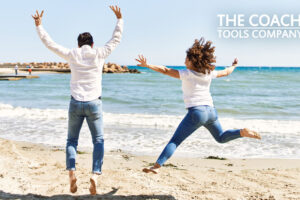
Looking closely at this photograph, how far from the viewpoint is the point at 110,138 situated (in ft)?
30.4

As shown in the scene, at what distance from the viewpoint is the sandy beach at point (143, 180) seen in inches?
173

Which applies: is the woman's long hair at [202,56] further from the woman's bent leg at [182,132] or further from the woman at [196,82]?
the woman's bent leg at [182,132]

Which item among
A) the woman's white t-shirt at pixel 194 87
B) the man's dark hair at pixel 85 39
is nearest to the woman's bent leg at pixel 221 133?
the woman's white t-shirt at pixel 194 87

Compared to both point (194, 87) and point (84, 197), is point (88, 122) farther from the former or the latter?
point (194, 87)

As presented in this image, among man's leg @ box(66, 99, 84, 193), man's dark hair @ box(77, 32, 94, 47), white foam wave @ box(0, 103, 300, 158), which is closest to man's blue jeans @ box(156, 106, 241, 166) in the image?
man's leg @ box(66, 99, 84, 193)

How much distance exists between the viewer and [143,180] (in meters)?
4.95

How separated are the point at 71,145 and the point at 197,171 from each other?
263cm

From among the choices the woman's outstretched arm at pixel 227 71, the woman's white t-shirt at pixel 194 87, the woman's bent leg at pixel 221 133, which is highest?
the woman's outstretched arm at pixel 227 71

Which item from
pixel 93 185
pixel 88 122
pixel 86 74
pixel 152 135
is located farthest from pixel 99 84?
pixel 152 135

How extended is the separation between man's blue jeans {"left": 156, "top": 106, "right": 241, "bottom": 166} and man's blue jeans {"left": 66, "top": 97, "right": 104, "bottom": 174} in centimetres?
75

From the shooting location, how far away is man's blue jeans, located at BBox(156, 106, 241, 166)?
3824mm

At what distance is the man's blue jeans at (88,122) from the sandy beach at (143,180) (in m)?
0.59

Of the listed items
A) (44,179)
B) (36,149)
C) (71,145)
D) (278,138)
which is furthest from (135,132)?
(71,145)

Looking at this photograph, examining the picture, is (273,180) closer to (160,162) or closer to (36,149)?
(160,162)
